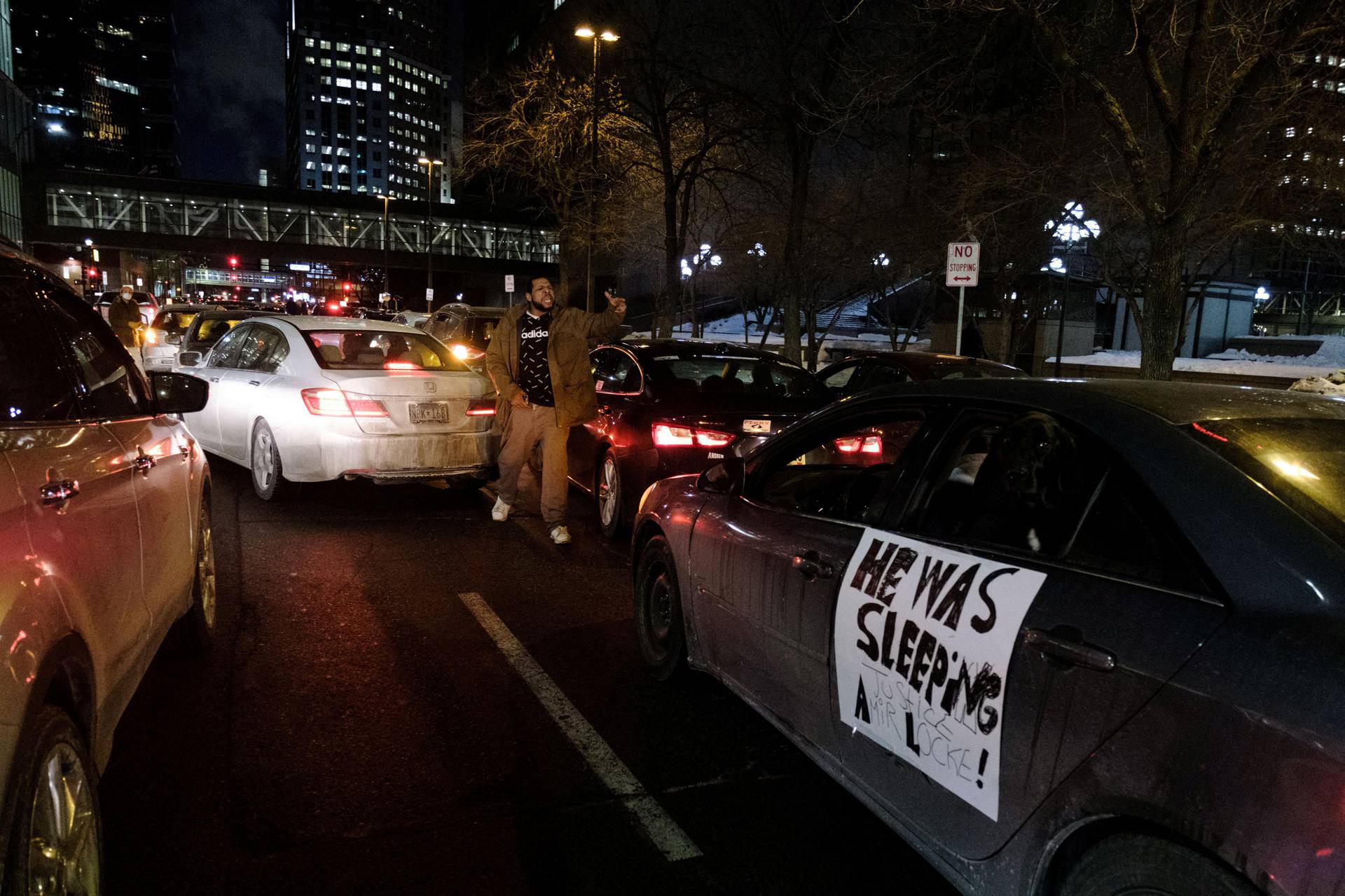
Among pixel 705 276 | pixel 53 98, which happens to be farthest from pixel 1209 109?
pixel 53 98

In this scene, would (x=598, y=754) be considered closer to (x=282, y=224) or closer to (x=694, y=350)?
(x=694, y=350)

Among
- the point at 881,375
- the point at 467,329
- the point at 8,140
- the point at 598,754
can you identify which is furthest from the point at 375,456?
the point at 8,140

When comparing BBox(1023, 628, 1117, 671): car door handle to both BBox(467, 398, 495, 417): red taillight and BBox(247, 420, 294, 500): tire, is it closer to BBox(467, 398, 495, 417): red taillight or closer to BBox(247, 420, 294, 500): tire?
BBox(467, 398, 495, 417): red taillight

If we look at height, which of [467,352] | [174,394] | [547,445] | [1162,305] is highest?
[1162,305]

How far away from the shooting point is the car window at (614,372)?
7.89m

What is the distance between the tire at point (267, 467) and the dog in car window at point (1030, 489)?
685 centimetres

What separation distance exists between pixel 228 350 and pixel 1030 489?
878 cm

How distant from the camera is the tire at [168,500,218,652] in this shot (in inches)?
181

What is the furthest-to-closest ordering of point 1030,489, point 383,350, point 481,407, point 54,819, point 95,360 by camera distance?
point 383,350 < point 481,407 < point 95,360 < point 1030,489 < point 54,819

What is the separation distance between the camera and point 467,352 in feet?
56.9

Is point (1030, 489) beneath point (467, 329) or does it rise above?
beneath

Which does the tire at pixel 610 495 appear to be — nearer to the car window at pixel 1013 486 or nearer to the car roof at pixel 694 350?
the car roof at pixel 694 350

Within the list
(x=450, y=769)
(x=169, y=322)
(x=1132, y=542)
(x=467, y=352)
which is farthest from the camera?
(x=169, y=322)

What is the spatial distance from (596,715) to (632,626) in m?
1.34
